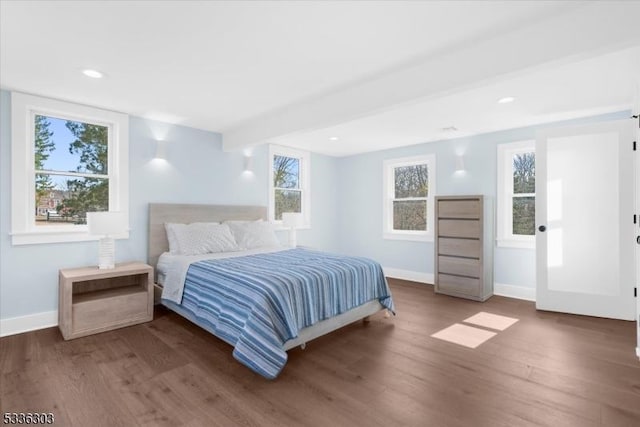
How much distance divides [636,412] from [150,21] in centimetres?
368

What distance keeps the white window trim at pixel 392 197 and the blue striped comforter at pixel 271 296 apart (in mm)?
2211

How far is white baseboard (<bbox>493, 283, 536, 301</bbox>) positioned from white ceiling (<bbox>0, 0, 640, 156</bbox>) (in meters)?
2.24

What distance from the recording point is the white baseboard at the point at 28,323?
2963 mm

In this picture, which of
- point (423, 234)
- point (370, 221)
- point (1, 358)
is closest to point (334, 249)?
point (370, 221)

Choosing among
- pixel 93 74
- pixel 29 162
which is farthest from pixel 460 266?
pixel 29 162

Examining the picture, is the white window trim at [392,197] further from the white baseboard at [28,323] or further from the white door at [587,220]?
the white baseboard at [28,323]

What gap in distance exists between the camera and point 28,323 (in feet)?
10.1

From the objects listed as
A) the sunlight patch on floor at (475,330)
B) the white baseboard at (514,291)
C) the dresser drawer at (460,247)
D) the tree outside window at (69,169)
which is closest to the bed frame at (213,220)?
the tree outside window at (69,169)

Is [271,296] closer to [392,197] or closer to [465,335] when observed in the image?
[465,335]

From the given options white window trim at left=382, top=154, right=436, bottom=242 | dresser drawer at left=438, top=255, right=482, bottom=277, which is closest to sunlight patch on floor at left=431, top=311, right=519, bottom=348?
dresser drawer at left=438, top=255, right=482, bottom=277

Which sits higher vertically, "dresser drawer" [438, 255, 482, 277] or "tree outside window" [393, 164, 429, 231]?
"tree outside window" [393, 164, 429, 231]

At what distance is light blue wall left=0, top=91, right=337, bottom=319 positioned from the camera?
9.87 ft

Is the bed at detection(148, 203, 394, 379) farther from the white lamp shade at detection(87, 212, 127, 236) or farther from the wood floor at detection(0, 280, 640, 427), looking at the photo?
the white lamp shade at detection(87, 212, 127, 236)

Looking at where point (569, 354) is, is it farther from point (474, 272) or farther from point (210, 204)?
point (210, 204)
